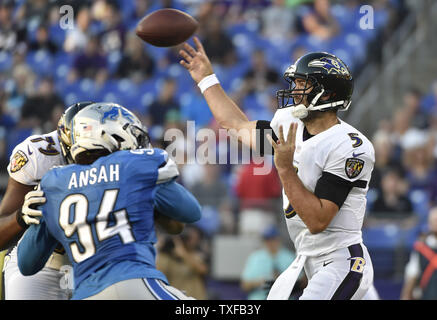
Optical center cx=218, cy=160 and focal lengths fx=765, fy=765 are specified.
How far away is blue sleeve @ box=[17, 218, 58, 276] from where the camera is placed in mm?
3590

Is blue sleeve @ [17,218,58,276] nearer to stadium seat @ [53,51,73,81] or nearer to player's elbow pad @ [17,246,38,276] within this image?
player's elbow pad @ [17,246,38,276]

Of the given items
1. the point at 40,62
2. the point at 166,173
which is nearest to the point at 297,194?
the point at 166,173

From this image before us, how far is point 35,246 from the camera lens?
3.59 m

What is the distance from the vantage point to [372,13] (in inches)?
483

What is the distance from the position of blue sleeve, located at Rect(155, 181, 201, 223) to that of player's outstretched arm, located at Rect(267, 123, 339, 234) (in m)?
0.64

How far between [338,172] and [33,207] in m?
1.63

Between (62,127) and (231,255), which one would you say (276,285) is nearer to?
(62,127)

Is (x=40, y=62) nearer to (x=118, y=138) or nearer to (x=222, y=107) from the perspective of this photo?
(x=222, y=107)

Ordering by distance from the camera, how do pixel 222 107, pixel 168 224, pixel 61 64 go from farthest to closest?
pixel 61 64 → pixel 222 107 → pixel 168 224

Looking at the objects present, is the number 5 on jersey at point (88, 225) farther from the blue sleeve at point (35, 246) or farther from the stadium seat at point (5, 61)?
the stadium seat at point (5, 61)

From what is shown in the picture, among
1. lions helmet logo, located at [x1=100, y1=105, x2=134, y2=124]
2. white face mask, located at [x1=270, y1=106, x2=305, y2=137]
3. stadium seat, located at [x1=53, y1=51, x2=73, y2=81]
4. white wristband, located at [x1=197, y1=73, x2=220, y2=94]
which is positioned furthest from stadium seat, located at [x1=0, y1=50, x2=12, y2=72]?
lions helmet logo, located at [x1=100, y1=105, x2=134, y2=124]

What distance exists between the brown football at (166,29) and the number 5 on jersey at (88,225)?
2218 mm
